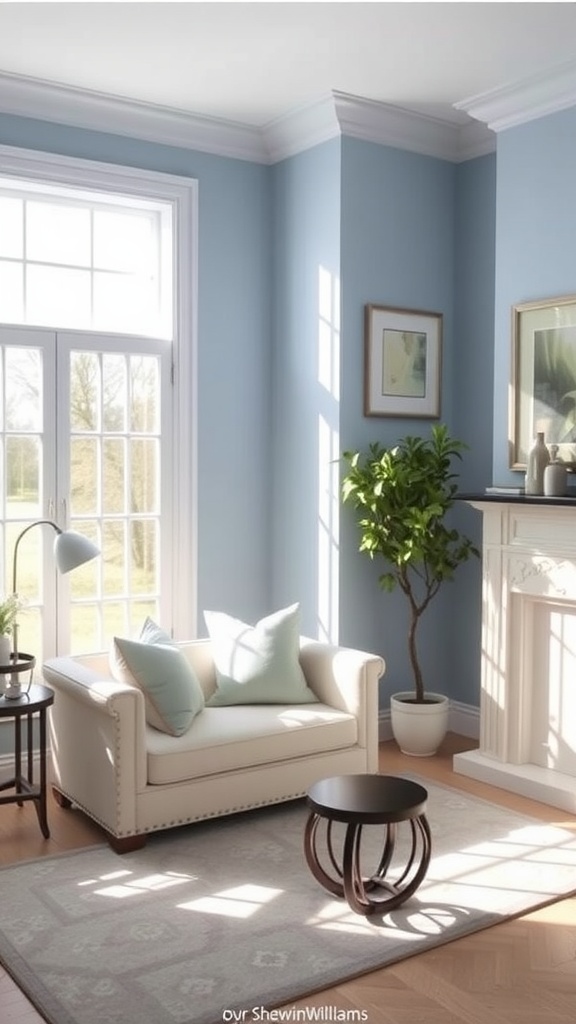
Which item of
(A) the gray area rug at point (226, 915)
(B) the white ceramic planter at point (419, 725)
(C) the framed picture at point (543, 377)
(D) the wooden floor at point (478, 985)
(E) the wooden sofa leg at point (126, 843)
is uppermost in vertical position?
(C) the framed picture at point (543, 377)

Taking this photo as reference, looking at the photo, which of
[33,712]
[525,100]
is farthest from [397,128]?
[33,712]

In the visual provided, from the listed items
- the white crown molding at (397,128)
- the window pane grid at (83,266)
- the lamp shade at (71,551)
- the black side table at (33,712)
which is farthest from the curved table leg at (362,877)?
the white crown molding at (397,128)

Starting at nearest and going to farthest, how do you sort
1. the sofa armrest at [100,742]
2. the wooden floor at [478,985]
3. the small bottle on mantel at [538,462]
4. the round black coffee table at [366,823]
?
the wooden floor at [478,985] → the round black coffee table at [366,823] → the sofa armrest at [100,742] → the small bottle on mantel at [538,462]

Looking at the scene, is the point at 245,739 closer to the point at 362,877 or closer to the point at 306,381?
the point at 362,877

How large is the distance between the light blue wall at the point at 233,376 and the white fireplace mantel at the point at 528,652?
134 cm

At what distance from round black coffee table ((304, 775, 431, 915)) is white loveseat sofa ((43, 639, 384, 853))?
0.64 meters

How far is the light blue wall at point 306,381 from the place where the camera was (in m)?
5.20

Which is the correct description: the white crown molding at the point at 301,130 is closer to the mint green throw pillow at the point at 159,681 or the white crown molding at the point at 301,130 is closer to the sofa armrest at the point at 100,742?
the mint green throw pillow at the point at 159,681

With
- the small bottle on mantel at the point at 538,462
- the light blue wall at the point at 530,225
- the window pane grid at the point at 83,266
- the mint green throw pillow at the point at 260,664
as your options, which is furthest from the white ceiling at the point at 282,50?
the mint green throw pillow at the point at 260,664

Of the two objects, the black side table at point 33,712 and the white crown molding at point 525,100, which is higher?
the white crown molding at point 525,100

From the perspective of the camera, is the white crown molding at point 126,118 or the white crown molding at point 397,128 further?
the white crown molding at point 397,128

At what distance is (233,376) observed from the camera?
546cm

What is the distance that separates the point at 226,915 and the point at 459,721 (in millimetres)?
2596

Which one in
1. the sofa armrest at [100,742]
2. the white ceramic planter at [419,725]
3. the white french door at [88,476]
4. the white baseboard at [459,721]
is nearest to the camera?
the sofa armrest at [100,742]
